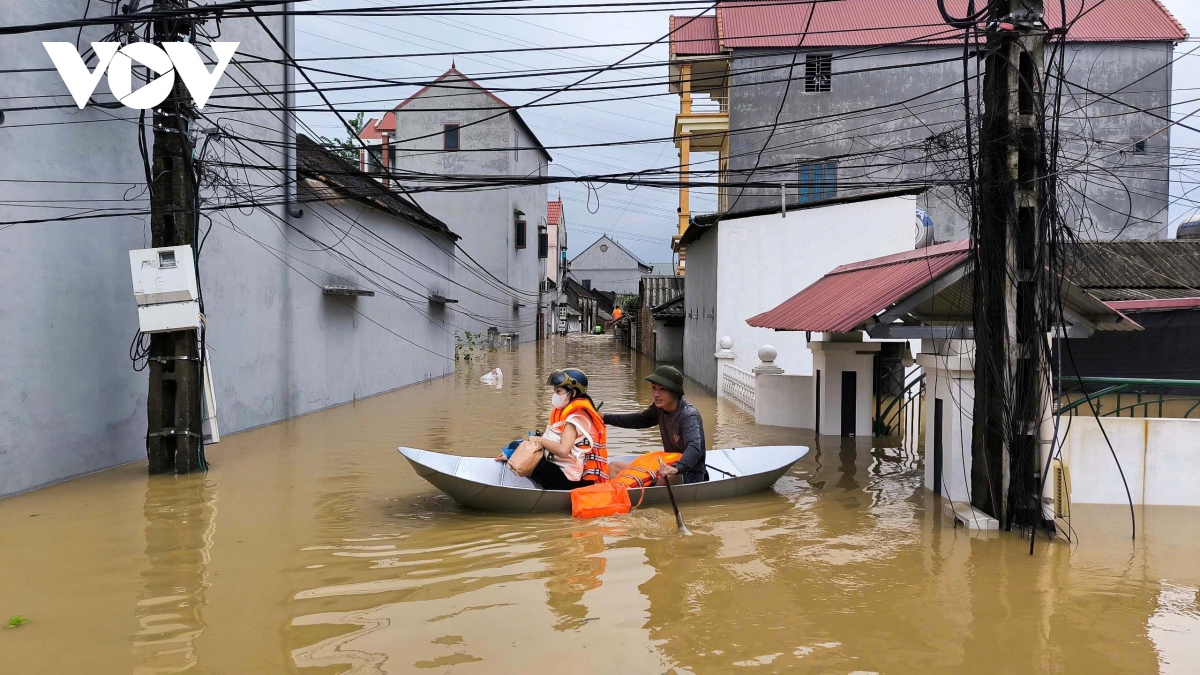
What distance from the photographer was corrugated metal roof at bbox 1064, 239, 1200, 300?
20219mm

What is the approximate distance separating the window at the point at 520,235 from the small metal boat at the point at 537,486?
39508 mm

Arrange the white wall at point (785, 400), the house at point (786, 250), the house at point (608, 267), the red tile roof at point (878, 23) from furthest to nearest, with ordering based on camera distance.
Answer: the house at point (608, 267), the red tile roof at point (878, 23), the house at point (786, 250), the white wall at point (785, 400)

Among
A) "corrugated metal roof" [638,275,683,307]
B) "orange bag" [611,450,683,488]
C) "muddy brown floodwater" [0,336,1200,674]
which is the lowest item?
"muddy brown floodwater" [0,336,1200,674]

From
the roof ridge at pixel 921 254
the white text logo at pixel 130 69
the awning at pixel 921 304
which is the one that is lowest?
the awning at pixel 921 304

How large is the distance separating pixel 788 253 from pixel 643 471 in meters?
13.3

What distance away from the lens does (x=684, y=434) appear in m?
9.62

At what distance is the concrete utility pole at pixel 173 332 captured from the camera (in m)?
10.8

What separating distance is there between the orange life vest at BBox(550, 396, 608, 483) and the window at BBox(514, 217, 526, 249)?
134 ft

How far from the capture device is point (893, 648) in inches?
219

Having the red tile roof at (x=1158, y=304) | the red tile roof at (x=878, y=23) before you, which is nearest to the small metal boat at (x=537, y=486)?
the red tile roof at (x=1158, y=304)

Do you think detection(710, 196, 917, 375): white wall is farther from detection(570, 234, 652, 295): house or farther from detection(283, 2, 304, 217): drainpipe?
detection(570, 234, 652, 295): house

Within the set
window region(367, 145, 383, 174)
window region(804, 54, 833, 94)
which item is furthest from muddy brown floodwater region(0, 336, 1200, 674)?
window region(804, 54, 833, 94)

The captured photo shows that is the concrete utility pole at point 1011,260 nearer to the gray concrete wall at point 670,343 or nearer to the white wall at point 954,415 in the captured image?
the white wall at point 954,415

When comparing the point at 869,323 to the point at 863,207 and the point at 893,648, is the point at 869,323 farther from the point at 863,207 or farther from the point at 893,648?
the point at 863,207
